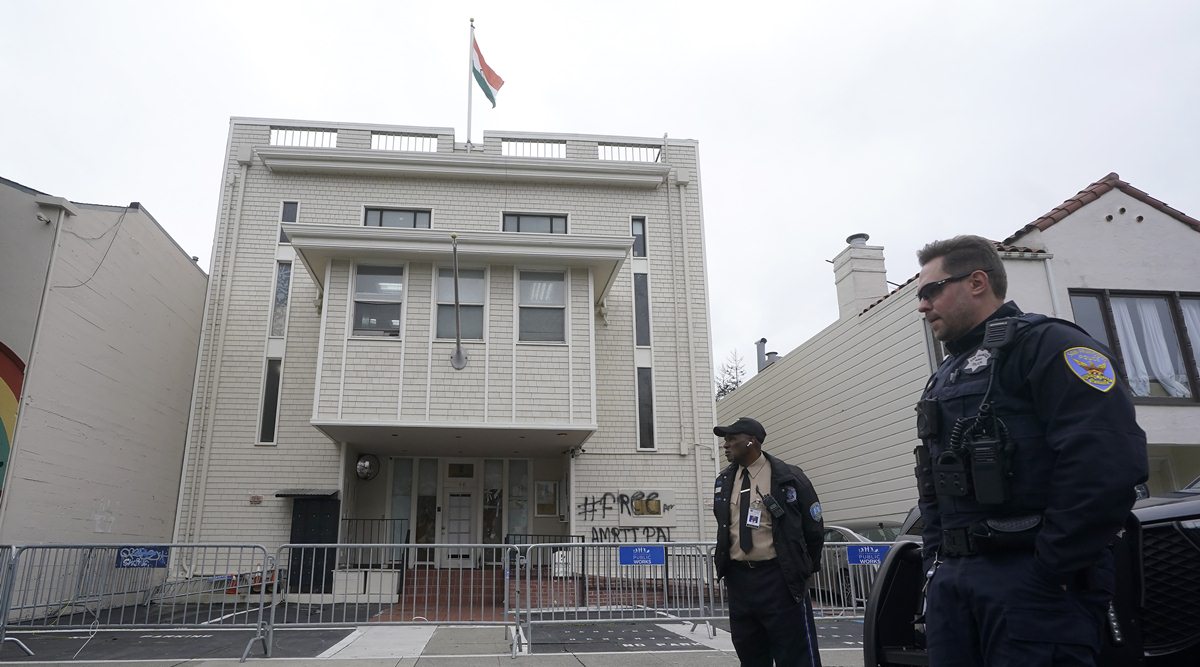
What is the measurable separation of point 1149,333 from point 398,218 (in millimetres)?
14918

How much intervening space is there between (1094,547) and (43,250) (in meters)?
13.8

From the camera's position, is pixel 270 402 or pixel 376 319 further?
pixel 270 402

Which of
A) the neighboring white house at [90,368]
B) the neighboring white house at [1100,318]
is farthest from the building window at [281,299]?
the neighboring white house at [1100,318]

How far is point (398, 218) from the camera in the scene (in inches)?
685

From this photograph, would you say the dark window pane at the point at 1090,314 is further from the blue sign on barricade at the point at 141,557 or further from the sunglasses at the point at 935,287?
the blue sign on barricade at the point at 141,557

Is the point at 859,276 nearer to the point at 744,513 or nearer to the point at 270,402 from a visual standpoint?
the point at 270,402

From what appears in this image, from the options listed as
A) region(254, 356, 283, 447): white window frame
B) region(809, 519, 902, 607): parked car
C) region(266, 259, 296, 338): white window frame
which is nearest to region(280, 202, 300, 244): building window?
region(266, 259, 296, 338): white window frame

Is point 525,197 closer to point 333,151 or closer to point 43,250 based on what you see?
point 333,151

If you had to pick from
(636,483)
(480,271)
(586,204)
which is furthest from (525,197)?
(636,483)

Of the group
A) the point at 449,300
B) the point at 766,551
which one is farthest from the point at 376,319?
the point at 766,551

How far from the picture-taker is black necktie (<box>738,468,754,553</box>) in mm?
4715

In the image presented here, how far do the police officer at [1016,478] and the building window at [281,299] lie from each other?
1563 centimetres

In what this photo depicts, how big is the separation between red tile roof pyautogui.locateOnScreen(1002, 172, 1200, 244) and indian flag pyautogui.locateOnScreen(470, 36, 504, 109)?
473 inches

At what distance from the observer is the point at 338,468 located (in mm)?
15523
